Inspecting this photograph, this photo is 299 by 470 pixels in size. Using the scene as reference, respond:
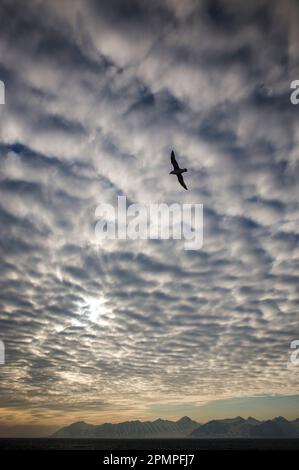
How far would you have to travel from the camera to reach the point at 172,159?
27.9 m

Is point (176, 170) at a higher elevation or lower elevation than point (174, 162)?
lower
